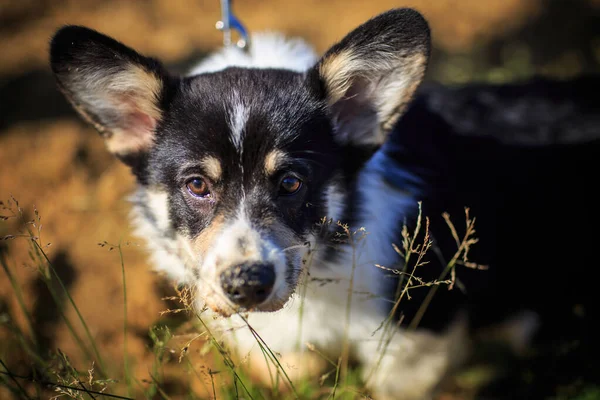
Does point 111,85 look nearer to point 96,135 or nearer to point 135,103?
point 135,103

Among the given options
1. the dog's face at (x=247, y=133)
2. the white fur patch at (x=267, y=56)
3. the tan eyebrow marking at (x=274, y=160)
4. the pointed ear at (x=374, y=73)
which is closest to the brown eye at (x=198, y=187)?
the dog's face at (x=247, y=133)

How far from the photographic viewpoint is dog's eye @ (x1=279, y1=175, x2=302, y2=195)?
6.81 feet

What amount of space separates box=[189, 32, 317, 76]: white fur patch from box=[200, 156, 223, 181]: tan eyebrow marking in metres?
0.80

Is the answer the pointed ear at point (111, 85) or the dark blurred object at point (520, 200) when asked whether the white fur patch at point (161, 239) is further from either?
the dark blurred object at point (520, 200)

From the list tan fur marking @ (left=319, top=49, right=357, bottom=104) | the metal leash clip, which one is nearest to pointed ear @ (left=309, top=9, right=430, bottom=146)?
tan fur marking @ (left=319, top=49, right=357, bottom=104)

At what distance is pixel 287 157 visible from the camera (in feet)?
6.66

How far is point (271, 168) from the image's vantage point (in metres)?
2.02

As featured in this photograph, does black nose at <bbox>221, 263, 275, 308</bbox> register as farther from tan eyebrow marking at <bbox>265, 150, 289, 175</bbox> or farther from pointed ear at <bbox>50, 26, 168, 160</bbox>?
pointed ear at <bbox>50, 26, 168, 160</bbox>

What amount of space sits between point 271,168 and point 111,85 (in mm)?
845

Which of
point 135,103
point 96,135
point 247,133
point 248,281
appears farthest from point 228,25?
point 96,135

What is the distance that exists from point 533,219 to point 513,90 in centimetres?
82

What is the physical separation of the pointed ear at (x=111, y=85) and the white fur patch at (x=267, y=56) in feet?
1.63

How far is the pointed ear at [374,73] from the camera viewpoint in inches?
79.8

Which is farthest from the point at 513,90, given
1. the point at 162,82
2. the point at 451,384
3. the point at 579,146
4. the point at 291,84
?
the point at 162,82
